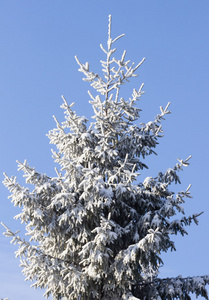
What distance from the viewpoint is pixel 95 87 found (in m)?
15.5

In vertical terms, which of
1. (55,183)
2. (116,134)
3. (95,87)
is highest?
(95,87)

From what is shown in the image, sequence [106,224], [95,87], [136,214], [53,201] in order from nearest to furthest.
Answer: [106,224] → [53,201] → [136,214] → [95,87]

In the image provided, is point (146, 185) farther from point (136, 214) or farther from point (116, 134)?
point (116, 134)

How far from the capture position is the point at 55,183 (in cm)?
1408

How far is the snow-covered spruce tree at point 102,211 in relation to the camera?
1303 cm

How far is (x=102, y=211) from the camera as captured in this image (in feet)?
46.6

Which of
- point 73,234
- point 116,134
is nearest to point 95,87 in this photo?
point 116,134

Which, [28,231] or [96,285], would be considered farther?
[28,231]

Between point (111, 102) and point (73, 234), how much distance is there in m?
5.01

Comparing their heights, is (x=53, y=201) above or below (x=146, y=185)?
below

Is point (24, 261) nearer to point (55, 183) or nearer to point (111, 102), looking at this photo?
point (55, 183)

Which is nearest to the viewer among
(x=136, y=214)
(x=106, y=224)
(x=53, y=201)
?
(x=106, y=224)

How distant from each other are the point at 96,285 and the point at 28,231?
306 centimetres

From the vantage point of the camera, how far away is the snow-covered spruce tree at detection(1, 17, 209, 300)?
42.8ft
